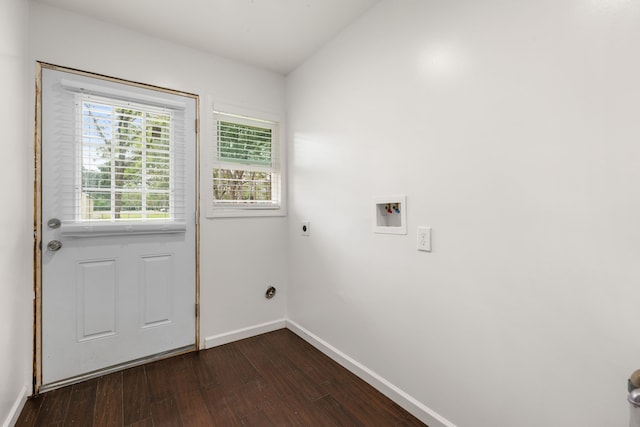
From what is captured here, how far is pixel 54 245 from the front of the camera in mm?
1958

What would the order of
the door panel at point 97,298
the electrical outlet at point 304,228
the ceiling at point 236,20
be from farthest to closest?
the electrical outlet at point 304,228 < the door panel at point 97,298 < the ceiling at point 236,20

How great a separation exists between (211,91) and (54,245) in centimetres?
156

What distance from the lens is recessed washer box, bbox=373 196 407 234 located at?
1.77 meters

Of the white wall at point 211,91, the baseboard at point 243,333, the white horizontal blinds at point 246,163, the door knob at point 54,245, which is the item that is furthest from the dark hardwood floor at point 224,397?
the white horizontal blinds at point 246,163

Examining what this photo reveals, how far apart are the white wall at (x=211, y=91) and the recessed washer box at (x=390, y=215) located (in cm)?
121

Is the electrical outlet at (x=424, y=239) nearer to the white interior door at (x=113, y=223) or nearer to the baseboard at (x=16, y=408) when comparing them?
the white interior door at (x=113, y=223)

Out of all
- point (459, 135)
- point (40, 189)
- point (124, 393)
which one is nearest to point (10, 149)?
point (40, 189)

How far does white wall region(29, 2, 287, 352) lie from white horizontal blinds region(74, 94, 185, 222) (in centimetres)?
20

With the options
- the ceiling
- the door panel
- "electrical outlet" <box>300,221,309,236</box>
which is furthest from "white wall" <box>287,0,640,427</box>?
the door panel

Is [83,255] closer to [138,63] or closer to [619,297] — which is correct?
[138,63]

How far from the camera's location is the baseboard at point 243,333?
100.0 inches

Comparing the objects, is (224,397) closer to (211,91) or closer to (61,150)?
(61,150)

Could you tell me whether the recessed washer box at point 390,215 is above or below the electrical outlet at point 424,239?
above

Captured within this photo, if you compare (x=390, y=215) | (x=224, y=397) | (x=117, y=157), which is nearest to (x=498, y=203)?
(x=390, y=215)
